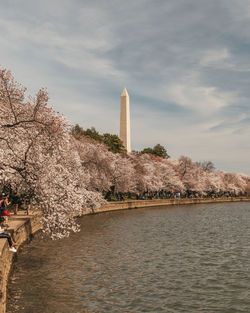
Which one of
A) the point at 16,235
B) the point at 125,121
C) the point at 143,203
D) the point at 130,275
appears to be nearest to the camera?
the point at 130,275

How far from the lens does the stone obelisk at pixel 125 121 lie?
249 ft

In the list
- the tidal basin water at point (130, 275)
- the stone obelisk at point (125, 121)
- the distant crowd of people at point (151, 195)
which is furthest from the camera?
the stone obelisk at point (125, 121)

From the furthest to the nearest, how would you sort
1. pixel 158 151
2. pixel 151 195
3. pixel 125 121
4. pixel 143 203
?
pixel 158 151 → pixel 125 121 → pixel 151 195 → pixel 143 203

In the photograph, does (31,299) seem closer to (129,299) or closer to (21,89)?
(129,299)

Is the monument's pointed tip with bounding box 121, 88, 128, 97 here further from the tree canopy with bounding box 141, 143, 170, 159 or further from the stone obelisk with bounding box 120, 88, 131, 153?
the tree canopy with bounding box 141, 143, 170, 159

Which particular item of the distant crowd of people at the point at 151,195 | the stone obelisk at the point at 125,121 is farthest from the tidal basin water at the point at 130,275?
the stone obelisk at the point at 125,121

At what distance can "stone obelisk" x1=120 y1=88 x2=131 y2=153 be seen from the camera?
76.0 meters

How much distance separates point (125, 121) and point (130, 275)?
61814 millimetres

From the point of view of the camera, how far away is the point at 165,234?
1188 inches

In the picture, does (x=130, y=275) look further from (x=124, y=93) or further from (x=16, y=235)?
(x=124, y=93)

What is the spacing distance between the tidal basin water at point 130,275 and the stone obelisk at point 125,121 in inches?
2007

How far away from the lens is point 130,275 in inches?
658

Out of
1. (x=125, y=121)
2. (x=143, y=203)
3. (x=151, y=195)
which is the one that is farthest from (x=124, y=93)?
(x=143, y=203)

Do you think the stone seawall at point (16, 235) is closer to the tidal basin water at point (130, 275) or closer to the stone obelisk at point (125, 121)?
the tidal basin water at point (130, 275)
